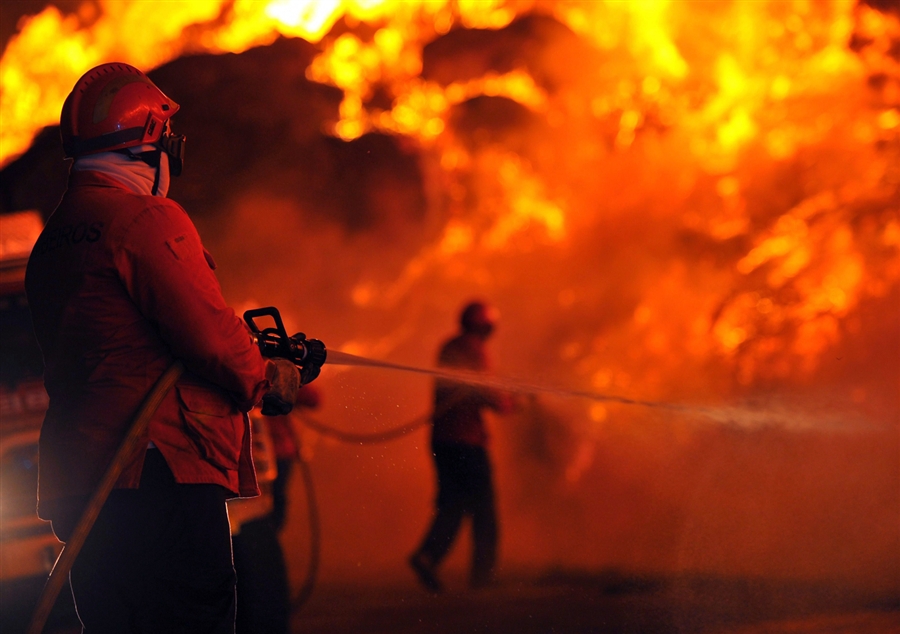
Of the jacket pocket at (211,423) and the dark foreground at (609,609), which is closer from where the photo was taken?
the jacket pocket at (211,423)

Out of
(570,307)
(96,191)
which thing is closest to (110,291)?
(96,191)

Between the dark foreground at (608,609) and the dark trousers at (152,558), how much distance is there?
213 centimetres

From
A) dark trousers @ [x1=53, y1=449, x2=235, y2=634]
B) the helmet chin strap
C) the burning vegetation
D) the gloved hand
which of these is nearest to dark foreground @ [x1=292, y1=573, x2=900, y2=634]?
the burning vegetation

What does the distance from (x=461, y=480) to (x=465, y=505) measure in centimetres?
14

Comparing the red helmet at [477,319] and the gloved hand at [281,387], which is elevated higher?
the red helmet at [477,319]

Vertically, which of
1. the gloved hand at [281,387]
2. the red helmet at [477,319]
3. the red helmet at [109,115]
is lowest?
the gloved hand at [281,387]

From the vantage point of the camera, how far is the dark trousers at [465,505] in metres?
5.05

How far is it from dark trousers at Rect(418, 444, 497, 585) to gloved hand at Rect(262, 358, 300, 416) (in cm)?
246

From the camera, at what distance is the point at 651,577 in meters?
5.13

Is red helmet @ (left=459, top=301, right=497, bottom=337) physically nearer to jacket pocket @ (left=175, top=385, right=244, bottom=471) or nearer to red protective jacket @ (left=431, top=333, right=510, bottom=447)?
red protective jacket @ (left=431, top=333, right=510, bottom=447)

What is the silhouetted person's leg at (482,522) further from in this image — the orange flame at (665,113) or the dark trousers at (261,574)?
the orange flame at (665,113)

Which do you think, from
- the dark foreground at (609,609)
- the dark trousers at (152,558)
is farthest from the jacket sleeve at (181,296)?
the dark foreground at (609,609)

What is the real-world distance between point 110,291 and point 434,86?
5.50 metres

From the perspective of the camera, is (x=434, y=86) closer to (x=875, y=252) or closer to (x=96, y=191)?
(x=875, y=252)
